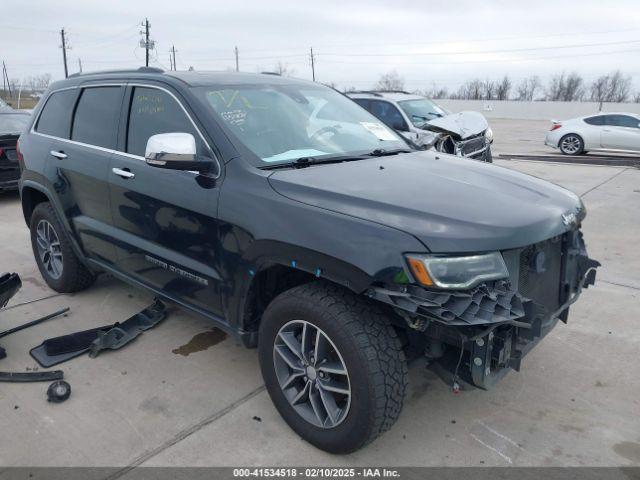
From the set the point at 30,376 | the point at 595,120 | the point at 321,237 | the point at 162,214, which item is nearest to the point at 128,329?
the point at 30,376

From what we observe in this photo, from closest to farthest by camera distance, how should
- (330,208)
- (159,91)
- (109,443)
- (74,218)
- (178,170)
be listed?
(330,208)
(109,443)
(178,170)
(159,91)
(74,218)

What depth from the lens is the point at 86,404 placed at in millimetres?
3107

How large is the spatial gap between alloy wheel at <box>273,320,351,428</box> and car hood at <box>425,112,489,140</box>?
715 cm

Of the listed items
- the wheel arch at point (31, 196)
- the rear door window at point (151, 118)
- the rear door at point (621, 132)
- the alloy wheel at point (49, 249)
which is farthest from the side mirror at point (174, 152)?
the rear door at point (621, 132)

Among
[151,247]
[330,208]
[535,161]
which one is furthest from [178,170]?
[535,161]

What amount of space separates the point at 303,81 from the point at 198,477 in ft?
9.26

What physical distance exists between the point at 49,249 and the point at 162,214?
2.11 meters

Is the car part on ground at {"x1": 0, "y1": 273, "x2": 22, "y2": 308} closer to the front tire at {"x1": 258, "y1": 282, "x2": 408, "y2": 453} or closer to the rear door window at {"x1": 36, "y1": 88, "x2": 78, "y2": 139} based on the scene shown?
the rear door window at {"x1": 36, "y1": 88, "x2": 78, "y2": 139}

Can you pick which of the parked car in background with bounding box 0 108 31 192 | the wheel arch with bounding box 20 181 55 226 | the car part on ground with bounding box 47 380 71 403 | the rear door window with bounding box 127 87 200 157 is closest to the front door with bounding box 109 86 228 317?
the rear door window with bounding box 127 87 200 157

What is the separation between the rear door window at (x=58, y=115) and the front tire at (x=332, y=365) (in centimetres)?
272

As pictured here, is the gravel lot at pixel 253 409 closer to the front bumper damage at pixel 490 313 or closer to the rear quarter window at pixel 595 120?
the front bumper damage at pixel 490 313

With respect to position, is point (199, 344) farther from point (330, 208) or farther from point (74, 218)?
point (330, 208)

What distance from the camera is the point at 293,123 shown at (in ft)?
10.9

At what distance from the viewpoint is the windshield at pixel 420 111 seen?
1063cm
